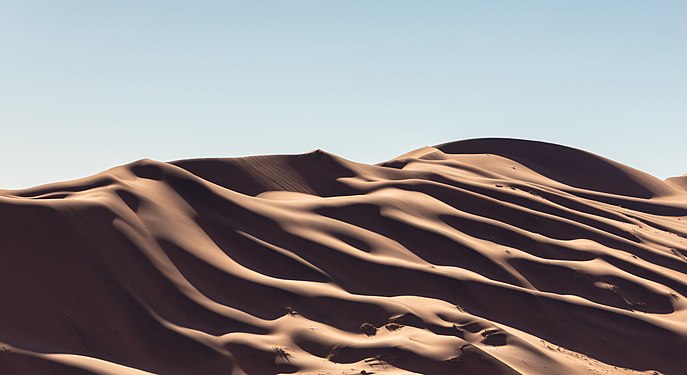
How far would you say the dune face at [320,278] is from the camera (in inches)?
658

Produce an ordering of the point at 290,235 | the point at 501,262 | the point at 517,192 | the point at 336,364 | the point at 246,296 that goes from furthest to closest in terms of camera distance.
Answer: the point at 517,192
the point at 501,262
the point at 290,235
the point at 246,296
the point at 336,364

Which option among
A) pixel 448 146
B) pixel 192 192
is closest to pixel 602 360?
pixel 192 192

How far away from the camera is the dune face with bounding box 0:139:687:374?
54.8 feet

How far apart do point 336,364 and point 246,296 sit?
3.09 metres

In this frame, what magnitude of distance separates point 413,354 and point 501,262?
763cm

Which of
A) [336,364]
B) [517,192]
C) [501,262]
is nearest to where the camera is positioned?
[336,364]

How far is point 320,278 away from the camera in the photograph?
20641 millimetres

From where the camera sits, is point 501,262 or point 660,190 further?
point 660,190

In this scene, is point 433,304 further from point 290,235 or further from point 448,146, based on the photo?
point 448,146

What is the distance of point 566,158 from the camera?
4788 cm

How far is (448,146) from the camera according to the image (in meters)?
47.4

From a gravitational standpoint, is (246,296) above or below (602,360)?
above

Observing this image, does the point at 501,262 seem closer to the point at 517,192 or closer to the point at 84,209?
the point at 517,192

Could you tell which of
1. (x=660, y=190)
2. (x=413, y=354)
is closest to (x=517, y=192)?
(x=413, y=354)
